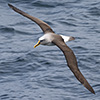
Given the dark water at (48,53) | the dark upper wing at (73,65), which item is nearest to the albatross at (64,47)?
the dark upper wing at (73,65)

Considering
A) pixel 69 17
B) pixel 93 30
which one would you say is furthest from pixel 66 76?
pixel 69 17

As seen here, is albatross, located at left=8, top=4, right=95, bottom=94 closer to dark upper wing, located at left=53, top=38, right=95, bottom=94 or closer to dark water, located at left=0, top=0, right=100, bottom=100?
dark upper wing, located at left=53, top=38, right=95, bottom=94

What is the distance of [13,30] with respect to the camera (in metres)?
16.1

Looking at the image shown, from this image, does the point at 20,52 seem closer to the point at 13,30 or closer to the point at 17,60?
the point at 17,60

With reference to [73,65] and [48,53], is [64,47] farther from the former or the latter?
[48,53]

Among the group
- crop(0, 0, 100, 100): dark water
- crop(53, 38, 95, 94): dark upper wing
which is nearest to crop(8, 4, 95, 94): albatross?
crop(53, 38, 95, 94): dark upper wing

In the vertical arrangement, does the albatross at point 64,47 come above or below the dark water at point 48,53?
above

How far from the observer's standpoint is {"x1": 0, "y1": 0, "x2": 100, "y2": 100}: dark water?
11.6 m

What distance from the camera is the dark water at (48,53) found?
11.6 m

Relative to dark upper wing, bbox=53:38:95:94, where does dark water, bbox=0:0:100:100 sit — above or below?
below

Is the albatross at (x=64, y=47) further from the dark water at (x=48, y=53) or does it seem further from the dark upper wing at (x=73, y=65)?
the dark water at (x=48, y=53)

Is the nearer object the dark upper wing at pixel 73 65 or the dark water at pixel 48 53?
the dark upper wing at pixel 73 65

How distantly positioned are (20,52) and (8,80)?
7.85 ft

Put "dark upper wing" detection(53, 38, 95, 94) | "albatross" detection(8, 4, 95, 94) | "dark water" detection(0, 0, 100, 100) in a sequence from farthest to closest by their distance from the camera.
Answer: "dark water" detection(0, 0, 100, 100)
"albatross" detection(8, 4, 95, 94)
"dark upper wing" detection(53, 38, 95, 94)
